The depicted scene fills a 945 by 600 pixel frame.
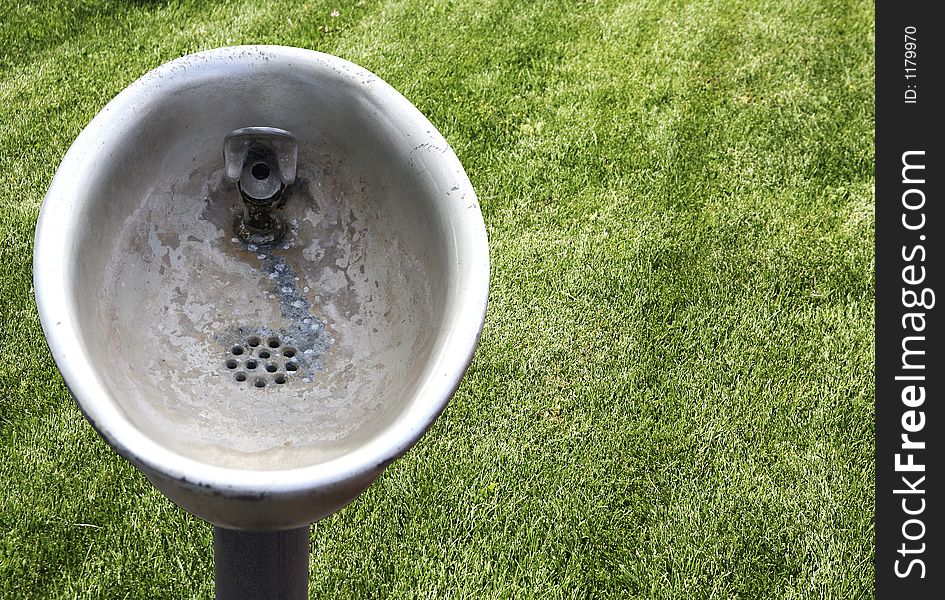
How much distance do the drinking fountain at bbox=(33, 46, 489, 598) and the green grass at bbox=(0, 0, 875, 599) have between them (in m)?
0.98

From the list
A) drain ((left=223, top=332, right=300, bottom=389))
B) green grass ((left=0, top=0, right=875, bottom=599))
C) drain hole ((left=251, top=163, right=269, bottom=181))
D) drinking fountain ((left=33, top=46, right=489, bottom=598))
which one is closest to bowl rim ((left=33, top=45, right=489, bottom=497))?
drinking fountain ((left=33, top=46, right=489, bottom=598))

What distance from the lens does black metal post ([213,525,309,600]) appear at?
1.53m

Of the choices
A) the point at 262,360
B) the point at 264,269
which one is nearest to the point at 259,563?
the point at 262,360

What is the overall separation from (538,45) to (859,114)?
1472mm

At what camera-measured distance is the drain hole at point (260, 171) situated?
1.63 m

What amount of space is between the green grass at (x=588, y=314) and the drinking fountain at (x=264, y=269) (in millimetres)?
976

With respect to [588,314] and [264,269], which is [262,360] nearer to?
[264,269]

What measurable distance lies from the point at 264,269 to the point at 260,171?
0.64 feet

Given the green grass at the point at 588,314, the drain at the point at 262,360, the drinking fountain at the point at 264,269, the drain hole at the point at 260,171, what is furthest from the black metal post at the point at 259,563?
the green grass at the point at 588,314

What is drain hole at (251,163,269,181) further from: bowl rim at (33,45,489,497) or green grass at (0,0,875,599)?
green grass at (0,0,875,599)

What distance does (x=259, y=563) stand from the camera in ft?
5.09

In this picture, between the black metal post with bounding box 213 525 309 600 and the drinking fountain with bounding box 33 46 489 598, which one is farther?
the black metal post with bounding box 213 525 309 600

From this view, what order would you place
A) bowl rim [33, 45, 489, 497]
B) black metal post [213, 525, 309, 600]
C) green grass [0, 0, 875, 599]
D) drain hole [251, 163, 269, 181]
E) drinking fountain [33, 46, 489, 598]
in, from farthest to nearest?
green grass [0, 0, 875, 599] → drain hole [251, 163, 269, 181] → black metal post [213, 525, 309, 600] → drinking fountain [33, 46, 489, 598] → bowl rim [33, 45, 489, 497]

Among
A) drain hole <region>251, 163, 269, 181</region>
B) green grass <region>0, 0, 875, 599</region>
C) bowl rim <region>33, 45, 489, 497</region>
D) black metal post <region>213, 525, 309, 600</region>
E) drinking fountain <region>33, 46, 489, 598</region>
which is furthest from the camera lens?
green grass <region>0, 0, 875, 599</region>
